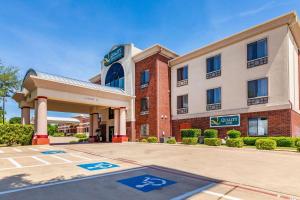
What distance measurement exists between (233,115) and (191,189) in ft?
57.0

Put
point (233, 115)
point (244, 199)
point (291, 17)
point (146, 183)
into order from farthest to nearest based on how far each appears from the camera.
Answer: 1. point (233, 115)
2. point (291, 17)
3. point (146, 183)
4. point (244, 199)

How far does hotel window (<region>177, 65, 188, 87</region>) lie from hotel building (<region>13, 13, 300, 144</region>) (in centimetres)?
13

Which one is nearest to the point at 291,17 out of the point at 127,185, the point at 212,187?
the point at 212,187

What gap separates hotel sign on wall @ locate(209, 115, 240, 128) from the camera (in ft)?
73.3

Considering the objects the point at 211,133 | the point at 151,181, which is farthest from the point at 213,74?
the point at 151,181

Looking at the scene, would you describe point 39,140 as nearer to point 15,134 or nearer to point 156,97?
point 15,134

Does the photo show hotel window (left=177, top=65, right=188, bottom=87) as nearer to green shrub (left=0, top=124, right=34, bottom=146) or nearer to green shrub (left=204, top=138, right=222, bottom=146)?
green shrub (left=204, top=138, right=222, bottom=146)

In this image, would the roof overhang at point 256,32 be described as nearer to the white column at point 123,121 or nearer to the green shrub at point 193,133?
the green shrub at point 193,133

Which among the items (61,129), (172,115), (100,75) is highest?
(100,75)

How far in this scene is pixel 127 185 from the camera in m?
7.07

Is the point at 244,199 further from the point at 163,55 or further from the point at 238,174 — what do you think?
the point at 163,55

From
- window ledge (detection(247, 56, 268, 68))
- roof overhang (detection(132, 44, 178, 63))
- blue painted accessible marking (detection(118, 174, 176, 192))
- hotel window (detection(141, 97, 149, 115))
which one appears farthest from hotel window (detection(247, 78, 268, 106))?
blue painted accessible marking (detection(118, 174, 176, 192))

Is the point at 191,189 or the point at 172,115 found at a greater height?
the point at 172,115

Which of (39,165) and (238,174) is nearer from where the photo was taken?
(238,174)
